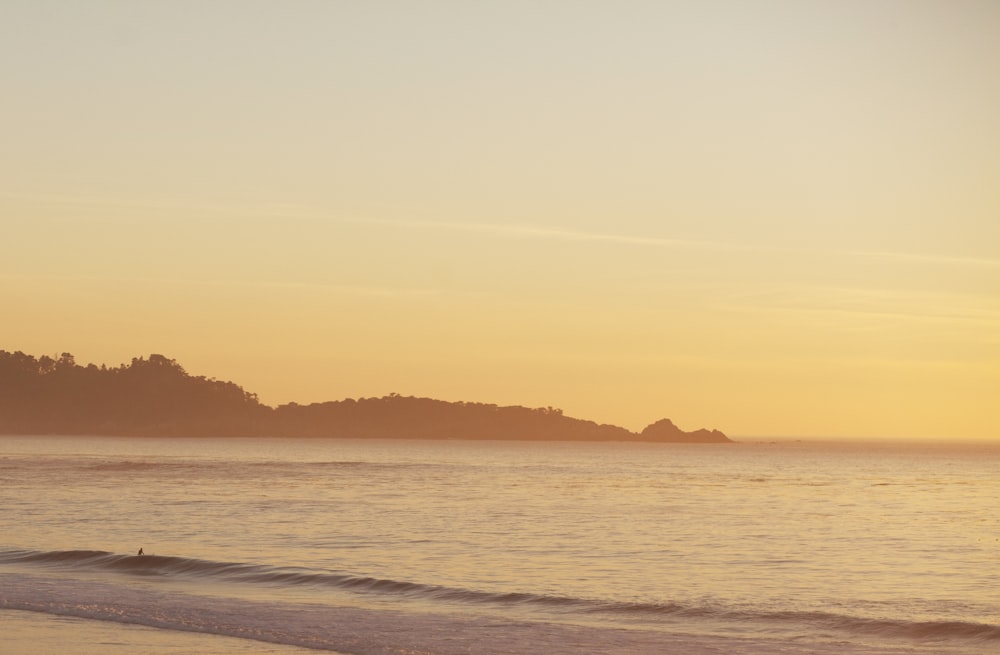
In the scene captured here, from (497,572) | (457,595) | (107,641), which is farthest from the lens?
(497,572)

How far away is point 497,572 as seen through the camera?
111 ft

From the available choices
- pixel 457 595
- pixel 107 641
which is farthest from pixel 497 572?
pixel 107 641

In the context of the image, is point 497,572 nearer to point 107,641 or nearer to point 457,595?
point 457,595

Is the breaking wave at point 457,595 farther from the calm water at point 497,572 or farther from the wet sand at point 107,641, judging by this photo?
the wet sand at point 107,641

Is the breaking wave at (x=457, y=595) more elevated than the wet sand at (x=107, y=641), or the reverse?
the breaking wave at (x=457, y=595)

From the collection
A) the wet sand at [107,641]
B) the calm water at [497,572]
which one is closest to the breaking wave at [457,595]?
the calm water at [497,572]

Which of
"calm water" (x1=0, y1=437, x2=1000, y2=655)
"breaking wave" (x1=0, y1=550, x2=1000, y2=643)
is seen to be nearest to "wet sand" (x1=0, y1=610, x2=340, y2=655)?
"calm water" (x1=0, y1=437, x2=1000, y2=655)

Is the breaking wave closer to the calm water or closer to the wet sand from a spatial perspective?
the calm water

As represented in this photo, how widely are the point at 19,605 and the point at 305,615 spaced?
254 inches

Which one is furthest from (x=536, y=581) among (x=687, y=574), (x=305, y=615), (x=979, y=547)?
(x=979, y=547)

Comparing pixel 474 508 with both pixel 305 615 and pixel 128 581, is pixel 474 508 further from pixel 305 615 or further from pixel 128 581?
pixel 305 615

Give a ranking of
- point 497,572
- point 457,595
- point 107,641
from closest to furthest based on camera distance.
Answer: point 107,641 → point 457,595 → point 497,572

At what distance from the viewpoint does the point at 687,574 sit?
34188 mm

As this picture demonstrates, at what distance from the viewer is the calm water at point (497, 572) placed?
80.6ft
